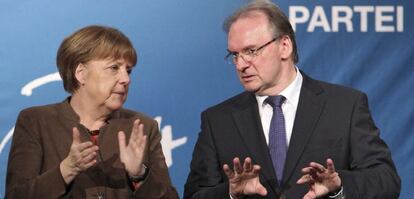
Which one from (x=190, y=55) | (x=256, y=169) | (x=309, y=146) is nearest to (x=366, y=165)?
(x=309, y=146)

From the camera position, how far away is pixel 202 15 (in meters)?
3.71

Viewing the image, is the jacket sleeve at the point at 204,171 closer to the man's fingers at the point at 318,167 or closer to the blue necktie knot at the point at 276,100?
the blue necktie knot at the point at 276,100

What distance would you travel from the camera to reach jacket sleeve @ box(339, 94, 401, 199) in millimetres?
2688

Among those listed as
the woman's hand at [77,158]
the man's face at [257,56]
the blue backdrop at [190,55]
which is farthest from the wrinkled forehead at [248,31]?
the blue backdrop at [190,55]

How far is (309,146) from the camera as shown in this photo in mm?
2791

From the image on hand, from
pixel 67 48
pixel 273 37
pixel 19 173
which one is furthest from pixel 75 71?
pixel 273 37

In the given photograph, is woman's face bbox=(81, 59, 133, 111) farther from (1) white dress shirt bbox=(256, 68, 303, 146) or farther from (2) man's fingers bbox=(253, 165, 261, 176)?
(2) man's fingers bbox=(253, 165, 261, 176)

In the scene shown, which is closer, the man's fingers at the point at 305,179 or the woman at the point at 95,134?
the man's fingers at the point at 305,179

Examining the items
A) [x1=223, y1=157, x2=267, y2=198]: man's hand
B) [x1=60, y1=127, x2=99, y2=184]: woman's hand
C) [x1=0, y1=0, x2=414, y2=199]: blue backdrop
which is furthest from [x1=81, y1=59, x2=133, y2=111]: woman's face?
[x1=0, y1=0, x2=414, y2=199]: blue backdrop

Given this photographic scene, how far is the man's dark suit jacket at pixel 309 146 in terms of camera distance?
108 inches

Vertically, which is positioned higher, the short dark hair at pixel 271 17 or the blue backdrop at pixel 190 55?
the short dark hair at pixel 271 17

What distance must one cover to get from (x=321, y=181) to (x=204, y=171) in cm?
43

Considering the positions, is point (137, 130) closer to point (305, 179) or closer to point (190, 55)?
point (305, 179)

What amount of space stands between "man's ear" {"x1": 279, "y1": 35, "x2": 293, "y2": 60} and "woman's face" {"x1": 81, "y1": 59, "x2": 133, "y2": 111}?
0.51 metres
